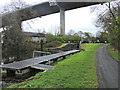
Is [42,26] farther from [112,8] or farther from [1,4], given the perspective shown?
[112,8]

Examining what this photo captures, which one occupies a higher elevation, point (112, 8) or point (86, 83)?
point (112, 8)

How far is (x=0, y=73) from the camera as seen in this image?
824cm

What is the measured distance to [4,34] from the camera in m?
13.2

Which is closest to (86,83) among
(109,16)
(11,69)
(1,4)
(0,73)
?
(11,69)

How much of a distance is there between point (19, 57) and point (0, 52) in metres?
2.45

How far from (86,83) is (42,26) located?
31814 mm

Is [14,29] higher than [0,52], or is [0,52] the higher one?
[14,29]

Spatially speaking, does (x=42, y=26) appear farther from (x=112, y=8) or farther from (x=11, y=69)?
(x=11, y=69)

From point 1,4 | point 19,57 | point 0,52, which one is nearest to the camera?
point 0,52

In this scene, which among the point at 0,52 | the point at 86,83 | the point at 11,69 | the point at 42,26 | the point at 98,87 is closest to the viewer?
the point at 98,87

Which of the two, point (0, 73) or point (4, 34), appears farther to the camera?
point (4, 34)

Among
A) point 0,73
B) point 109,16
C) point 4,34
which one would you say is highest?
point 109,16

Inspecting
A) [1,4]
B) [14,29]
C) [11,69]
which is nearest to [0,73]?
[11,69]

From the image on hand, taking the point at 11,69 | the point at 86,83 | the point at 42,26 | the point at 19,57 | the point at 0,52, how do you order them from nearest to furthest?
the point at 86,83 < the point at 11,69 < the point at 0,52 < the point at 19,57 < the point at 42,26
